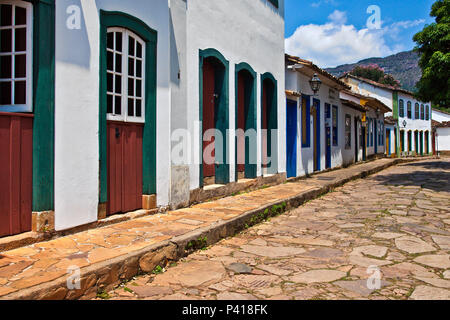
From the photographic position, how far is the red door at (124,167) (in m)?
5.22

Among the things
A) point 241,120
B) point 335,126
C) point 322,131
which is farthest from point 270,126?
point 335,126

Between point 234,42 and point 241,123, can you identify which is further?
point 241,123

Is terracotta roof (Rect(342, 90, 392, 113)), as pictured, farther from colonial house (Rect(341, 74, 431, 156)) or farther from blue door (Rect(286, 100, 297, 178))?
blue door (Rect(286, 100, 297, 178))

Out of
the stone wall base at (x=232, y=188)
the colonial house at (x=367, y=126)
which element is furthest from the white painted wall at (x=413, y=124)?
the stone wall base at (x=232, y=188)

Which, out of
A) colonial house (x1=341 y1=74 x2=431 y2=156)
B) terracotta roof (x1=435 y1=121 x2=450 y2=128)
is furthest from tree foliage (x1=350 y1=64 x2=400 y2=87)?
colonial house (x1=341 y1=74 x2=431 y2=156)

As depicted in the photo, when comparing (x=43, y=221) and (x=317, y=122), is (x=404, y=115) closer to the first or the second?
(x=317, y=122)

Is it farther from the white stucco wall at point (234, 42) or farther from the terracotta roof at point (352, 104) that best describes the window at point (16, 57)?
the terracotta roof at point (352, 104)

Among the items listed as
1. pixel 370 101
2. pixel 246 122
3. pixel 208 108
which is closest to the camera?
pixel 208 108

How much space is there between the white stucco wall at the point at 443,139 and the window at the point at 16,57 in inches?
1733

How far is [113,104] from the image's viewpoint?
207 inches

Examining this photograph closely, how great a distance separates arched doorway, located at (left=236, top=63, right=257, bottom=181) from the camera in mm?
8820

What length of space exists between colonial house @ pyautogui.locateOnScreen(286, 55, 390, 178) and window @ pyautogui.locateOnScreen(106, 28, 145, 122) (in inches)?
243

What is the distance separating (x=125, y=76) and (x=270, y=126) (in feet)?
17.6
